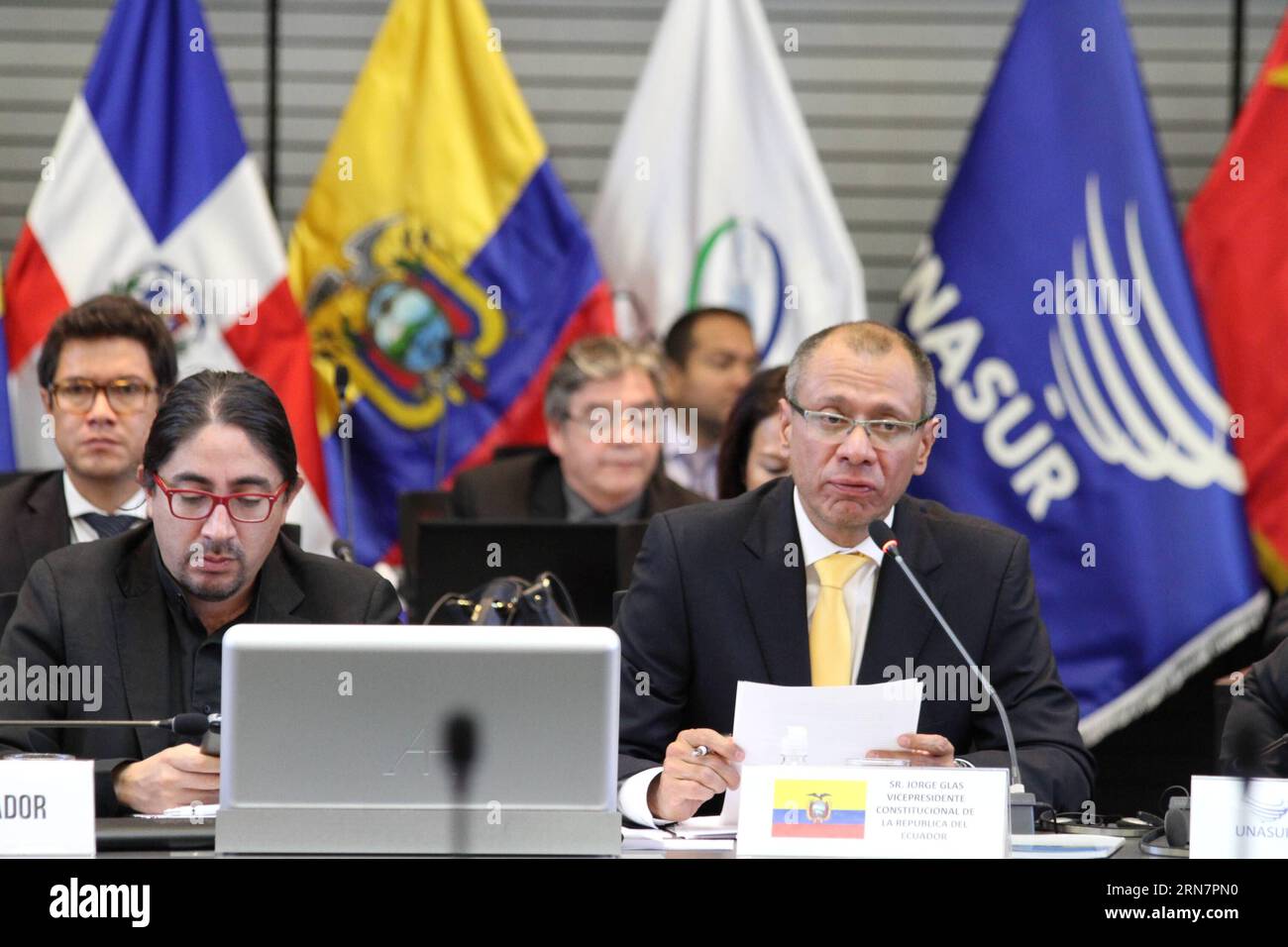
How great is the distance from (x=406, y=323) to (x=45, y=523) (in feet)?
7.22

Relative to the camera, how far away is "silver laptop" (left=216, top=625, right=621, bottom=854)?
1996 millimetres

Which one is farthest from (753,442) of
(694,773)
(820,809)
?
(820,809)

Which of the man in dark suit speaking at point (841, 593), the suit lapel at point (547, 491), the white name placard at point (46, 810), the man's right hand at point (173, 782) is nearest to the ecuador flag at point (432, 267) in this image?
the suit lapel at point (547, 491)

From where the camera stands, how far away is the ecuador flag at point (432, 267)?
6.14 metres

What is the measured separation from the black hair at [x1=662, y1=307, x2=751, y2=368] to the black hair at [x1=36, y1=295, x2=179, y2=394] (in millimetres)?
1992

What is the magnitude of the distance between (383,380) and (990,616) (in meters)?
3.42

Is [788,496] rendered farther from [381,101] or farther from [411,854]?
[381,101]

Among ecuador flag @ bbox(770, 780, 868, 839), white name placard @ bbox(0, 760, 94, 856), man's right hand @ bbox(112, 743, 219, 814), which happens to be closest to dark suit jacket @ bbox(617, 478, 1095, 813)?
man's right hand @ bbox(112, 743, 219, 814)

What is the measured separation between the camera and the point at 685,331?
19.4 feet

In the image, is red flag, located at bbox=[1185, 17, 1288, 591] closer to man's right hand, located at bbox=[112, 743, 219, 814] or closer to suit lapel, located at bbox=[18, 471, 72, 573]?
suit lapel, located at bbox=[18, 471, 72, 573]

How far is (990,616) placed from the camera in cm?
318

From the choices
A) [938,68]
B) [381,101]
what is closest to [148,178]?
[381,101]

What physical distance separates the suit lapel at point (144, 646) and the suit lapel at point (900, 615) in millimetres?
1191
